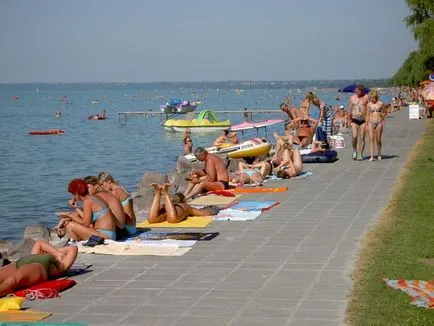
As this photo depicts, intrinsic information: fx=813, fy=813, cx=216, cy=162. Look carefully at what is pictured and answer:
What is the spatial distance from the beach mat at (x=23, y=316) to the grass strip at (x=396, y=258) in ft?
8.15

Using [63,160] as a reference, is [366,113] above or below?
above

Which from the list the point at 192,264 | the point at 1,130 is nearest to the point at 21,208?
the point at 192,264

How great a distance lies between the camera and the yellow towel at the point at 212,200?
44.0 ft

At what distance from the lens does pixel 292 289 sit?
7.43 meters

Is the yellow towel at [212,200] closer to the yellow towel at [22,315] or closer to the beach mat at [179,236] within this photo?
the beach mat at [179,236]

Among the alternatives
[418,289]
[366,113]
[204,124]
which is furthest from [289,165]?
[204,124]

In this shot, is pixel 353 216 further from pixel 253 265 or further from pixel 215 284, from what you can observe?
pixel 215 284

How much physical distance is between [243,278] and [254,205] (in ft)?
16.2

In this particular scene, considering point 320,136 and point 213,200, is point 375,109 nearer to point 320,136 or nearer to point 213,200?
point 320,136

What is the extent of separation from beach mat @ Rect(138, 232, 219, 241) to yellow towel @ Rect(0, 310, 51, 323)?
3378 mm

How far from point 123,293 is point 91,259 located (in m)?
1.64

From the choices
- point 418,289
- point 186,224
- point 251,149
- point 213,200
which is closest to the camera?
point 418,289

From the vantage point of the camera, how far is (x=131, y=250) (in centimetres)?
934

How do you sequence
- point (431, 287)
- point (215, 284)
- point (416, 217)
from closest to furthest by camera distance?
1. point (431, 287)
2. point (215, 284)
3. point (416, 217)
